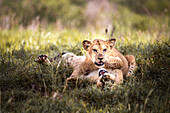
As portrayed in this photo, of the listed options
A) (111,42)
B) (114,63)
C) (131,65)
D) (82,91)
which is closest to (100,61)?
(114,63)

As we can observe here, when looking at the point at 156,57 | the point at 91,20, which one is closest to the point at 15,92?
the point at 156,57

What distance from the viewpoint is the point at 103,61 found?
371 cm

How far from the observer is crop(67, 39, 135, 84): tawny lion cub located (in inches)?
147

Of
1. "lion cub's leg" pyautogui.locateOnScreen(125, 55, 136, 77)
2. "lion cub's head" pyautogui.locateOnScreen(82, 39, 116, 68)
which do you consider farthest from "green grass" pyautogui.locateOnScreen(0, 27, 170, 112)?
"lion cub's head" pyautogui.locateOnScreen(82, 39, 116, 68)

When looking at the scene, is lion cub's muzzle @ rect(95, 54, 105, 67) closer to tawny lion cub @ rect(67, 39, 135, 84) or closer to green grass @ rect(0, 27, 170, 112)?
tawny lion cub @ rect(67, 39, 135, 84)

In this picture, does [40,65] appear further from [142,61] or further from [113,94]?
[142,61]

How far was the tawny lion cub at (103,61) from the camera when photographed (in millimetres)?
3736

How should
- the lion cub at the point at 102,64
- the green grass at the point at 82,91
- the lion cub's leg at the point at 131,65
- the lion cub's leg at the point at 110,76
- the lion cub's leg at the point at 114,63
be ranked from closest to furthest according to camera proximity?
the green grass at the point at 82,91 → the lion cub's leg at the point at 110,76 → the lion cub at the point at 102,64 → the lion cub's leg at the point at 114,63 → the lion cub's leg at the point at 131,65

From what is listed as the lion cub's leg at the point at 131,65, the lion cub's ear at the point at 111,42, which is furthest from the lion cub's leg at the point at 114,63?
the lion cub's leg at the point at 131,65

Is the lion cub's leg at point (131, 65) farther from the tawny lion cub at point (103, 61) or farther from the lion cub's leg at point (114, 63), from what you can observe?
the lion cub's leg at point (114, 63)

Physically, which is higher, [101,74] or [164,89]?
[101,74]

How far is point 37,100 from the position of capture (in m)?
3.36

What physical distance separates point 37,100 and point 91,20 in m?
14.4

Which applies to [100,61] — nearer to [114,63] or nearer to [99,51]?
[99,51]
